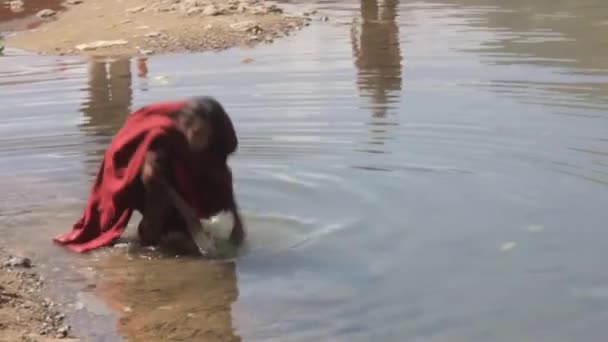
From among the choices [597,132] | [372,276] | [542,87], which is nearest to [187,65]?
[542,87]

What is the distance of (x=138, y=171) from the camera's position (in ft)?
20.9

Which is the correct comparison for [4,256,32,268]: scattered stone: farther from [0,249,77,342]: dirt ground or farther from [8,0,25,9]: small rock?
[8,0,25,9]: small rock

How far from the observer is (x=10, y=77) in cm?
1331

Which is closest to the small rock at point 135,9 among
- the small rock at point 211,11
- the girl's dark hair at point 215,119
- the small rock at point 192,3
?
the small rock at point 192,3

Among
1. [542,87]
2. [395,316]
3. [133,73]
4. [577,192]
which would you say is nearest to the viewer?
[395,316]

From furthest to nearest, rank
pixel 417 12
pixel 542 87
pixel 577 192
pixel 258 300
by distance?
pixel 417 12
pixel 542 87
pixel 577 192
pixel 258 300

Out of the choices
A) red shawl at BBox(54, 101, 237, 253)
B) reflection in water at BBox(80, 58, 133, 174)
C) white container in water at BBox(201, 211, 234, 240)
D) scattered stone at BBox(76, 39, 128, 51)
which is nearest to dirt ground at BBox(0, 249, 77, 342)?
red shawl at BBox(54, 101, 237, 253)

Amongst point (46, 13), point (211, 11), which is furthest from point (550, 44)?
point (46, 13)

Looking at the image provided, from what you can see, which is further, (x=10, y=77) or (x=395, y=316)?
(x=10, y=77)

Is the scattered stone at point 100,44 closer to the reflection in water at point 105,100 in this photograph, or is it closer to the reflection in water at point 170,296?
the reflection in water at point 105,100

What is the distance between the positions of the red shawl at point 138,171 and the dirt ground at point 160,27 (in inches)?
335

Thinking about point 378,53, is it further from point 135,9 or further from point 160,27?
point 135,9

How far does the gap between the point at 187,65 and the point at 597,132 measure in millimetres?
6074

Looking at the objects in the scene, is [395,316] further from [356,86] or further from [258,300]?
[356,86]
